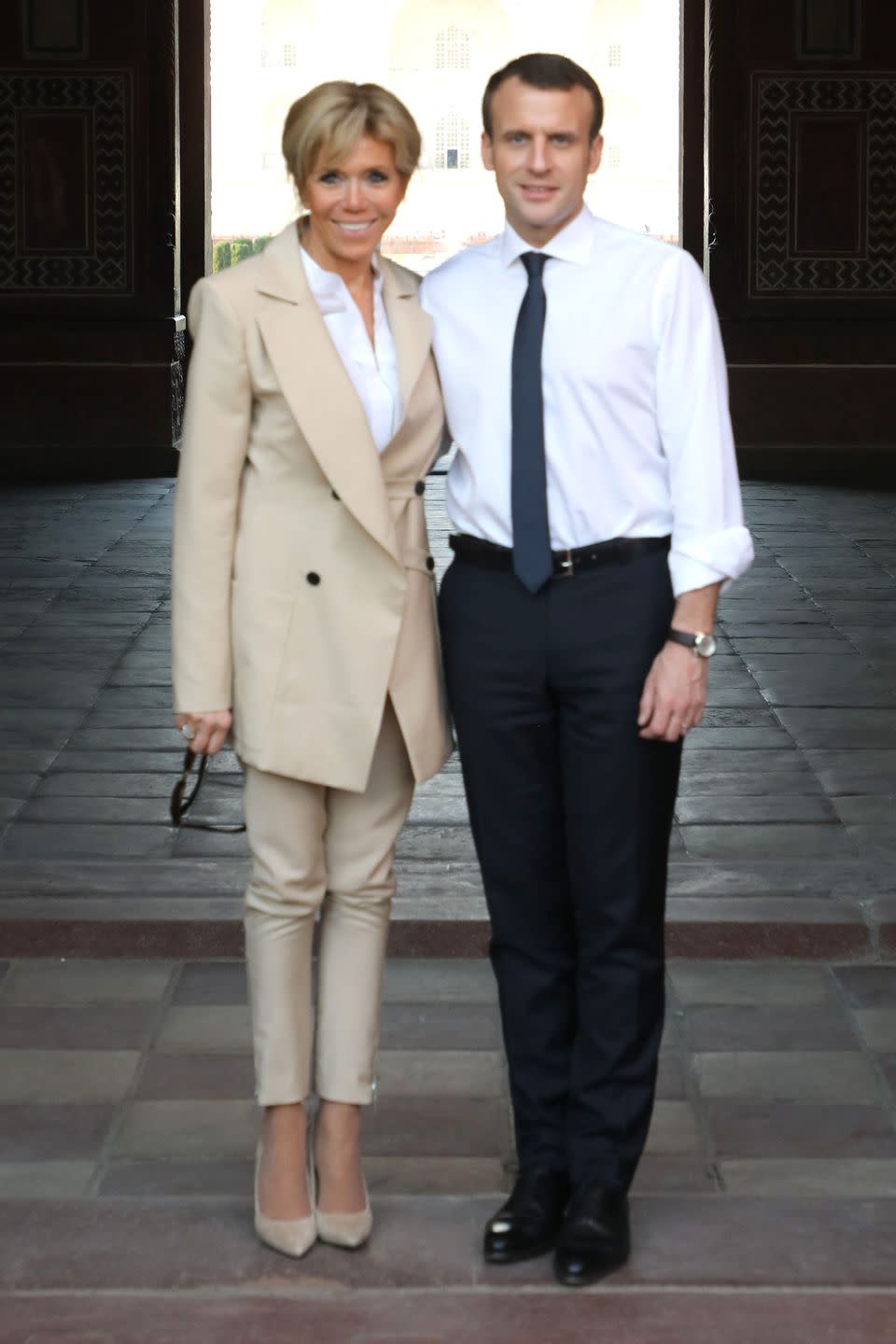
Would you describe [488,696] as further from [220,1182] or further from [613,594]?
[220,1182]

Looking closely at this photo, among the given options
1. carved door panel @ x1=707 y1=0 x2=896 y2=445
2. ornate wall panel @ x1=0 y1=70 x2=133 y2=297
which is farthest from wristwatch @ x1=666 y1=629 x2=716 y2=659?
ornate wall panel @ x1=0 y1=70 x2=133 y2=297

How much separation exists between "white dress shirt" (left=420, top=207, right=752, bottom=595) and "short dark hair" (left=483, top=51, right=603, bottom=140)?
15 cm

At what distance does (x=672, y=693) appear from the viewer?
2.72m

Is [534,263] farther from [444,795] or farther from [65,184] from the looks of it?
[65,184]

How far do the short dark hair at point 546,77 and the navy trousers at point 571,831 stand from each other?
0.60m

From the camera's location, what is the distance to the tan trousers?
285 centimetres

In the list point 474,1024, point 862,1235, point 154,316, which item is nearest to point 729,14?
point 154,316

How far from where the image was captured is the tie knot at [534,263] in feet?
8.95

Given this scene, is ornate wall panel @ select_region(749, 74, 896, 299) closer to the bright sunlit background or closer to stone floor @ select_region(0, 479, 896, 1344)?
stone floor @ select_region(0, 479, 896, 1344)

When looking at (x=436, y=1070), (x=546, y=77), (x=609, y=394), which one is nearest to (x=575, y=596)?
(x=609, y=394)

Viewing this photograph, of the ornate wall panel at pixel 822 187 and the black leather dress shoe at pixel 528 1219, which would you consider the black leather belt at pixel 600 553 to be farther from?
the ornate wall panel at pixel 822 187

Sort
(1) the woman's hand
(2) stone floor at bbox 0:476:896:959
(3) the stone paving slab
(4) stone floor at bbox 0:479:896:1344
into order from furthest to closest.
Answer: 1. (2) stone floor at bbox 0:476:896:959
2. (1) the woman's hand
3. (4) stone floor at bbox 0:479:896:1344
4. (3) the stone paving slab

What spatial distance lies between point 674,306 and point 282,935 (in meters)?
1.02

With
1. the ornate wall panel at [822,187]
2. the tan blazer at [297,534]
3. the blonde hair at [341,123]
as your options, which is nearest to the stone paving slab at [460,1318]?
the tan blazer at [297,534]
